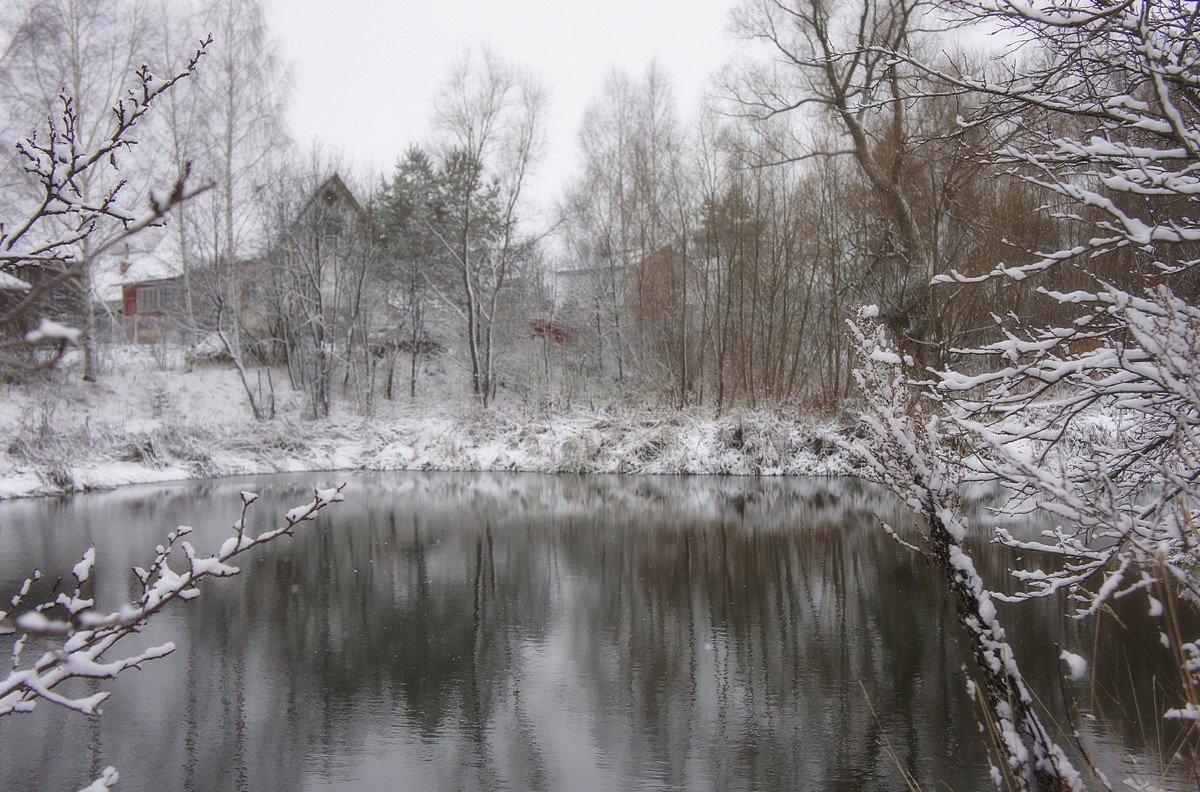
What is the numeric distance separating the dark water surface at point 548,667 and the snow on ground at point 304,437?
658 cm

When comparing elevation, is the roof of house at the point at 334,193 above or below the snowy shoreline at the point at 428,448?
above

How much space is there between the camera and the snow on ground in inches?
733

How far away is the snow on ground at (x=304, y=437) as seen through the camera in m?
18.6

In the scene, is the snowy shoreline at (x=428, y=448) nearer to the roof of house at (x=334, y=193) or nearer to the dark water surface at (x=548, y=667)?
the dark water surface at (x=548, y=667)

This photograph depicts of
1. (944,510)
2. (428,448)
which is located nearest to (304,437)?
(428,448)

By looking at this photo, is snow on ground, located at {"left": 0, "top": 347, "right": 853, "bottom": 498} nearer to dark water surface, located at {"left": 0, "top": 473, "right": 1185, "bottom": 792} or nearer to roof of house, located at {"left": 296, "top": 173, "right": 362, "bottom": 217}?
roof of house, located at {"left": 296, "top": 173, "right": 362, "bottom": 217}

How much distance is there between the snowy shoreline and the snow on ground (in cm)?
3

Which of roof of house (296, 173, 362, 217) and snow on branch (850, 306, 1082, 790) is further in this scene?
roof of house (296, 173, 362, 217)

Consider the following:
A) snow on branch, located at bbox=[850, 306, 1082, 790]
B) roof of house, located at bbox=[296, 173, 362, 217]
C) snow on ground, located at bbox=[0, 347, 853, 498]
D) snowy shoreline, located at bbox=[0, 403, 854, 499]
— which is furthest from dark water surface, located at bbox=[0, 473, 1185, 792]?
roof of house, located at bbox=[296, 173, 362, 217]

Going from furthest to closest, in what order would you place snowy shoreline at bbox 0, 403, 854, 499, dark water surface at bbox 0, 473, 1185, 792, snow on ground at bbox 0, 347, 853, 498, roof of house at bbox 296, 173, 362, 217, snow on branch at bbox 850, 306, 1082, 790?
roof of house at bbox 296, 173, 362, 217 < snow on ground at bbox 0, 347, 853, 498 < snowy shoreline at bbox 0, 403, 854, 499 < dark water surface at bbox 0, 473, 1185, 792 < snow on branch at bbox 850, 306, 1082, 790

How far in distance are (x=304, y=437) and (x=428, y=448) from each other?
3.55 m

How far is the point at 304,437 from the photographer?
23.7 meters

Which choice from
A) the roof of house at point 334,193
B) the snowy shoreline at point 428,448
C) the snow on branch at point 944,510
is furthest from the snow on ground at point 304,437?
the snow on branch at point 944,510

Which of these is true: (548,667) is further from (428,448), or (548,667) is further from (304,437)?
(304,437)
